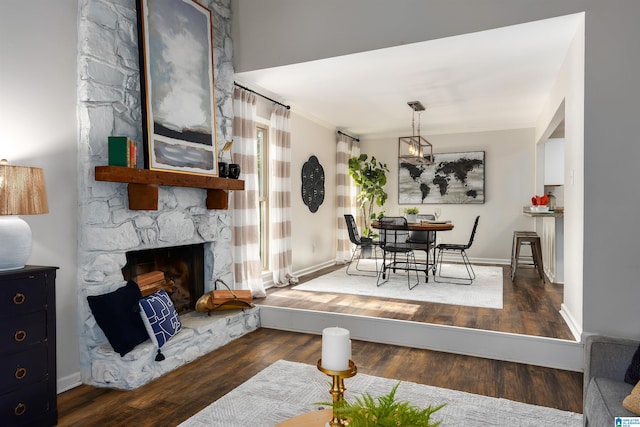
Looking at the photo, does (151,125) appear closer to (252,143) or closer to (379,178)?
(252,143)

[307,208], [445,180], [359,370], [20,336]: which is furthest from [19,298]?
[445,180]

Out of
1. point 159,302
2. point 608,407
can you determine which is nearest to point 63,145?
point 159,302

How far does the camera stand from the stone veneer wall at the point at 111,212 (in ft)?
8.87

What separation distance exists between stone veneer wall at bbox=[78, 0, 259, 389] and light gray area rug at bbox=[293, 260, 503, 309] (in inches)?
75.5

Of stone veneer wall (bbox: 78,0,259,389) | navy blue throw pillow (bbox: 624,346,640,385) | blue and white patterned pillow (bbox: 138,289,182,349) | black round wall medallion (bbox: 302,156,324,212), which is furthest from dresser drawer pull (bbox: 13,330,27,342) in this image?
black round wall medallion (bbox: 302,156,324,212)

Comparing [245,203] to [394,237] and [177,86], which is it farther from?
[394,237]

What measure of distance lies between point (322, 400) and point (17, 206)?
1.93 metres

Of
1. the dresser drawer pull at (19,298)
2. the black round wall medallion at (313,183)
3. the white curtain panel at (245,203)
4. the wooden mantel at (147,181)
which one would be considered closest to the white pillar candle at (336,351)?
the dresser drawer pull at (19,298)

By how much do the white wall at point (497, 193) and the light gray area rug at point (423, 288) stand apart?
1230 millimetres

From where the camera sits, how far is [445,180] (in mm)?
7520

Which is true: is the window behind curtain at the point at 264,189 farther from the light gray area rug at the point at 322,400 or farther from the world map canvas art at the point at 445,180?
the world map canvas art at the point at 445,180

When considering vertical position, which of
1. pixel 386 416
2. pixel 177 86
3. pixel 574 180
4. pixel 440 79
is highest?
pixel 440 79

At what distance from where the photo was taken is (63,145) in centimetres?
265

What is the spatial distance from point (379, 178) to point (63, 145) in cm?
528
